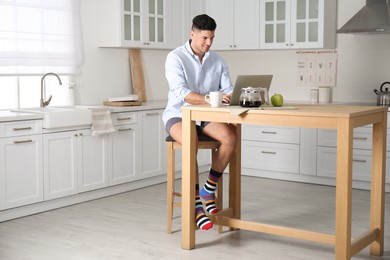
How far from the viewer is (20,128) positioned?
463 cm

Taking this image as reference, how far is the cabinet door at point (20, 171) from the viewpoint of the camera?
4.56 meters

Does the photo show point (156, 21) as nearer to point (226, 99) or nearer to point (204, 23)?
point (204, 23)

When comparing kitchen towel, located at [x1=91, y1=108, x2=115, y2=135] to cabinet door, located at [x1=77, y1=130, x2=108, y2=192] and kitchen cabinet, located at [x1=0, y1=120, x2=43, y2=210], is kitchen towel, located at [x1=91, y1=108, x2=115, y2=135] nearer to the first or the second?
cabinet door, located at [x1=77, y1=130, x2=108, y2=192]

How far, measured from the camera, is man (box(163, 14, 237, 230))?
4.05m

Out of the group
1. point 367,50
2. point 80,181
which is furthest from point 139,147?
point 367,50

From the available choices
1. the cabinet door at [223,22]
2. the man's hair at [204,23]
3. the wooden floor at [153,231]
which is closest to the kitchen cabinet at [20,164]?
the wooden floor at [153,231]

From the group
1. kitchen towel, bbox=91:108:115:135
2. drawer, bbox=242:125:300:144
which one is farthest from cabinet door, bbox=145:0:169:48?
drawer, bbox=242:125:300:144

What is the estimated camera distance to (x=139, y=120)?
5773mm

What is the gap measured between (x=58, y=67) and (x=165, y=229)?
6.69ft

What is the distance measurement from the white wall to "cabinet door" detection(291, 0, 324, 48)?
14.1 inches

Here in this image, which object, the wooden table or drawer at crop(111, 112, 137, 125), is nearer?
the wooden table

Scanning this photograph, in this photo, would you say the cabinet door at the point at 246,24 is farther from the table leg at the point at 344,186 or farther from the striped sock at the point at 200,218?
the table leg at the point at 344,186

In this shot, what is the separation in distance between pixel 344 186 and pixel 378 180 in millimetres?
533

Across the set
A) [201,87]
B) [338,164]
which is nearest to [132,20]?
[201,87]
